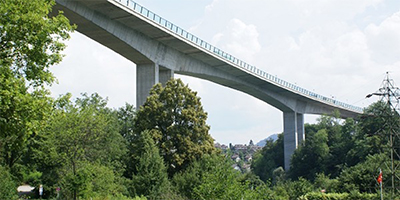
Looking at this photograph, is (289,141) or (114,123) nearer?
(114,123)

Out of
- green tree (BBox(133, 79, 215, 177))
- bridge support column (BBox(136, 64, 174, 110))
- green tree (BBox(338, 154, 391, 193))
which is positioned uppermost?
bridge support column (BBox(136, 64, 174, 110))

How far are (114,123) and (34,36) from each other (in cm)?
2477

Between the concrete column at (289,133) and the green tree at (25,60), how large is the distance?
204 ft

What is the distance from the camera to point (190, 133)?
32.9 m

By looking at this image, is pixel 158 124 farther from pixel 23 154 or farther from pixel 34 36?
pixel 34 36

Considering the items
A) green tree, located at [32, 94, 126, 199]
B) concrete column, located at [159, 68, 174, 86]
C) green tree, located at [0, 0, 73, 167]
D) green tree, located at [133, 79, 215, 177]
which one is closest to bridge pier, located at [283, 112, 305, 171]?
concrete column, located at [159, 68, 174, 86]

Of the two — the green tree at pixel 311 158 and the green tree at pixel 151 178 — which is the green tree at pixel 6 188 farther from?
the green tree at pixel 311 158

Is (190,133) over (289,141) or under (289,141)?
under

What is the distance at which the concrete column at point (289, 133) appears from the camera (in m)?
74.1

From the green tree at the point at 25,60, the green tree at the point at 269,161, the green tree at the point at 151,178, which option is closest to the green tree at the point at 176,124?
the green tree at the point at 151,178

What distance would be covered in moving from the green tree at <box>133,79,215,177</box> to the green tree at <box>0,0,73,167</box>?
18.1 metres

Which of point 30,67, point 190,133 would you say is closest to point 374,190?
point 190,133

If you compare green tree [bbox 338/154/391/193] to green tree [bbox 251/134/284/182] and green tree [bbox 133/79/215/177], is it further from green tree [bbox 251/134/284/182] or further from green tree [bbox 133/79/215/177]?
green tree [bbox 251/134/284/182]

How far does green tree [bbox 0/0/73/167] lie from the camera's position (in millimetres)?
12922
